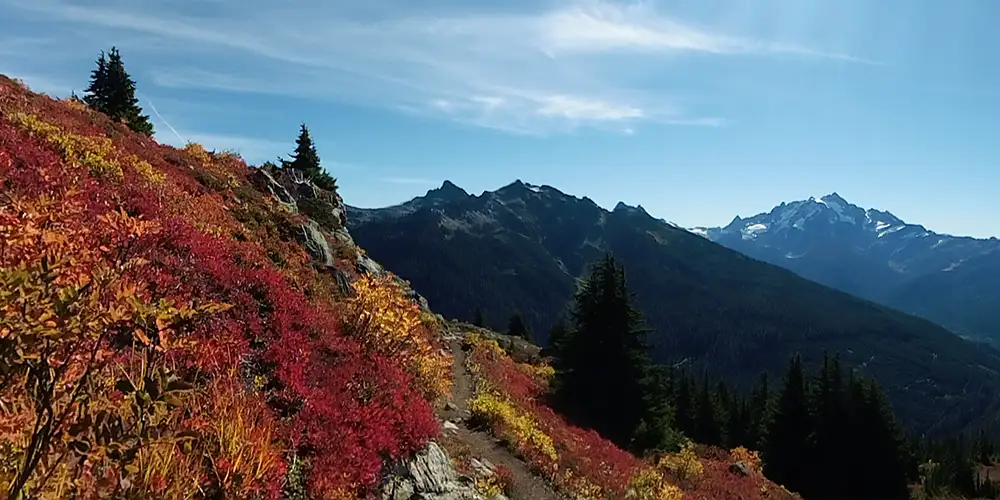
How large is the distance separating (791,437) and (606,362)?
2400cm

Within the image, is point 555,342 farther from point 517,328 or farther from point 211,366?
point 517,328

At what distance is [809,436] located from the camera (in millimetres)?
45750

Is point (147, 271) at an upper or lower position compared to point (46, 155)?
lower

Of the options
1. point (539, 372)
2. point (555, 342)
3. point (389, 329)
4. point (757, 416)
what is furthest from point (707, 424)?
point (389, 329)

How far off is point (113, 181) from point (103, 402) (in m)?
15.7

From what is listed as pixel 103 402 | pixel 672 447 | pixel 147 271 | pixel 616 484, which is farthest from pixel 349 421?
pixel 672 447

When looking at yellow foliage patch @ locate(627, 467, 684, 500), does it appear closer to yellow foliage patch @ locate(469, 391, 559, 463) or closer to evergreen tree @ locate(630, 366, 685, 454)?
yellow foliage patch @ locate(469, 391, 559, 463)

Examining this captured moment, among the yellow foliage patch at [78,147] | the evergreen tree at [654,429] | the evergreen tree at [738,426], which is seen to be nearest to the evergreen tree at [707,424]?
the evergreen tree at [738,426]

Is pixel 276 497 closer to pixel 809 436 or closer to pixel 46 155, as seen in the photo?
pixel 46 155

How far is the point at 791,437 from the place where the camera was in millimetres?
47875

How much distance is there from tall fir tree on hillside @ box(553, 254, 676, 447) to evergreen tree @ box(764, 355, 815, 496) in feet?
66.2

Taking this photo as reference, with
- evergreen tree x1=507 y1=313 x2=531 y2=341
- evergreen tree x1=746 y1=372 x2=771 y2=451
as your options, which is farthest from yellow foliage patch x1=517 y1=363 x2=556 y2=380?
evergreen tree x1=507 y1=313 x2=531 y2=341

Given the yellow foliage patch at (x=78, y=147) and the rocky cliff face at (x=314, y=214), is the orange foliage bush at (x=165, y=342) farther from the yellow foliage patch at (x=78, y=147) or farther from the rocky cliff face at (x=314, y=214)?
the rocky cliff face at (x=314, y=214)

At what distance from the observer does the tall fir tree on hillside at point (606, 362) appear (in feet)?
106
